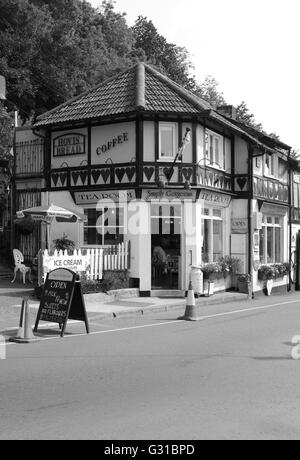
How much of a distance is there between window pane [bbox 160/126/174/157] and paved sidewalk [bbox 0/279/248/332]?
191 inches

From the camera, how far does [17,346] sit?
9.64m

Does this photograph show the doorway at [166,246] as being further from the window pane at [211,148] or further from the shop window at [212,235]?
the window pane at [211,148]

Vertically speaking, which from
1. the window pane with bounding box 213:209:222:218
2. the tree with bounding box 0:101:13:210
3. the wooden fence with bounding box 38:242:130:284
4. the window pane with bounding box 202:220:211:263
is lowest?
the wooden fence with bounding box 38:242:130:284

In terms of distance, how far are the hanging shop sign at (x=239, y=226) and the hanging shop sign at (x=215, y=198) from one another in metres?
0.74

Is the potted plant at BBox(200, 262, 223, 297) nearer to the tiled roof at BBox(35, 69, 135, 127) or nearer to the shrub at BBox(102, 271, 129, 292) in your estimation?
the shrub at BBox(102, 271, 129, 292)

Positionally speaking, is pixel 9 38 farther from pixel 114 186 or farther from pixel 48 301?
pixel 48 301

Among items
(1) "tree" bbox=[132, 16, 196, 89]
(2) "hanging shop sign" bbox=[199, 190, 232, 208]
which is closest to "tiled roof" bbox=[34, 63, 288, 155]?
(2) "hanging shop sign" bbox=[199, 190, 232, 208]

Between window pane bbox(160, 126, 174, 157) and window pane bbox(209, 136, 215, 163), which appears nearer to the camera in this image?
window pane bbox(160, 126, 174, 157)

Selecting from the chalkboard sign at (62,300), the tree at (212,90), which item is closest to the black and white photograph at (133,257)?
the chalkboard sign at (62,300)

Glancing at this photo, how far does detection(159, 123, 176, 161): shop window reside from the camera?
18.5 meters

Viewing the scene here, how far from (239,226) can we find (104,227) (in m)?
5.50

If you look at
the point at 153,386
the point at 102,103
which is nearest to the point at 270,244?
the point at 102,103

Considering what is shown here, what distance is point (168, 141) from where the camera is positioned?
729 inches
